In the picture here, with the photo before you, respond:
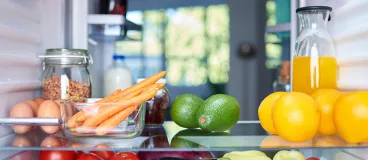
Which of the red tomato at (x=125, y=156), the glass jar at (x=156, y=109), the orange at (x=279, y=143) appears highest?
the glass jar at (x=156, y=109)

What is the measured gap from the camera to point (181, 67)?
2.41m

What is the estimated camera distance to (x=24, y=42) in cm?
111

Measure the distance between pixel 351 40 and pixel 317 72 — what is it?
3.9 inches

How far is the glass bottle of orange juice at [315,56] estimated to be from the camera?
3.50 ft

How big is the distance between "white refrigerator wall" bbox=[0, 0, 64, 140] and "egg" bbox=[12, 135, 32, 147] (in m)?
0.06

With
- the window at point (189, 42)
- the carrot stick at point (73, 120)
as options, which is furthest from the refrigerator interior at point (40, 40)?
the window at point (189, 42)

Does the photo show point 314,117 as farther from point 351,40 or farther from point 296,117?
point 351,40

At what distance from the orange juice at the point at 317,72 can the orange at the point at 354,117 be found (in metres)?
0.24

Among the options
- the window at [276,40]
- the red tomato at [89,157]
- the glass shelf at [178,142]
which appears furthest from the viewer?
the window at [276,40]

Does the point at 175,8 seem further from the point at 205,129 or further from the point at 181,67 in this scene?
the point at 205,129

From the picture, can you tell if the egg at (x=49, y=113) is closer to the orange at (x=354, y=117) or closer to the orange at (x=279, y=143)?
the orange at (x=279, y=143)

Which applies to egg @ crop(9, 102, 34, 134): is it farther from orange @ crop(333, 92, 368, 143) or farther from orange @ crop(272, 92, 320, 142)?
orange @ crop(333, 92, 368, 143)

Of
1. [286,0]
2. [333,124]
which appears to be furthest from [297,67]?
[286,0]

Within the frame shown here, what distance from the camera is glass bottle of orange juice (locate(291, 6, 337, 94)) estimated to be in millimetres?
1066
